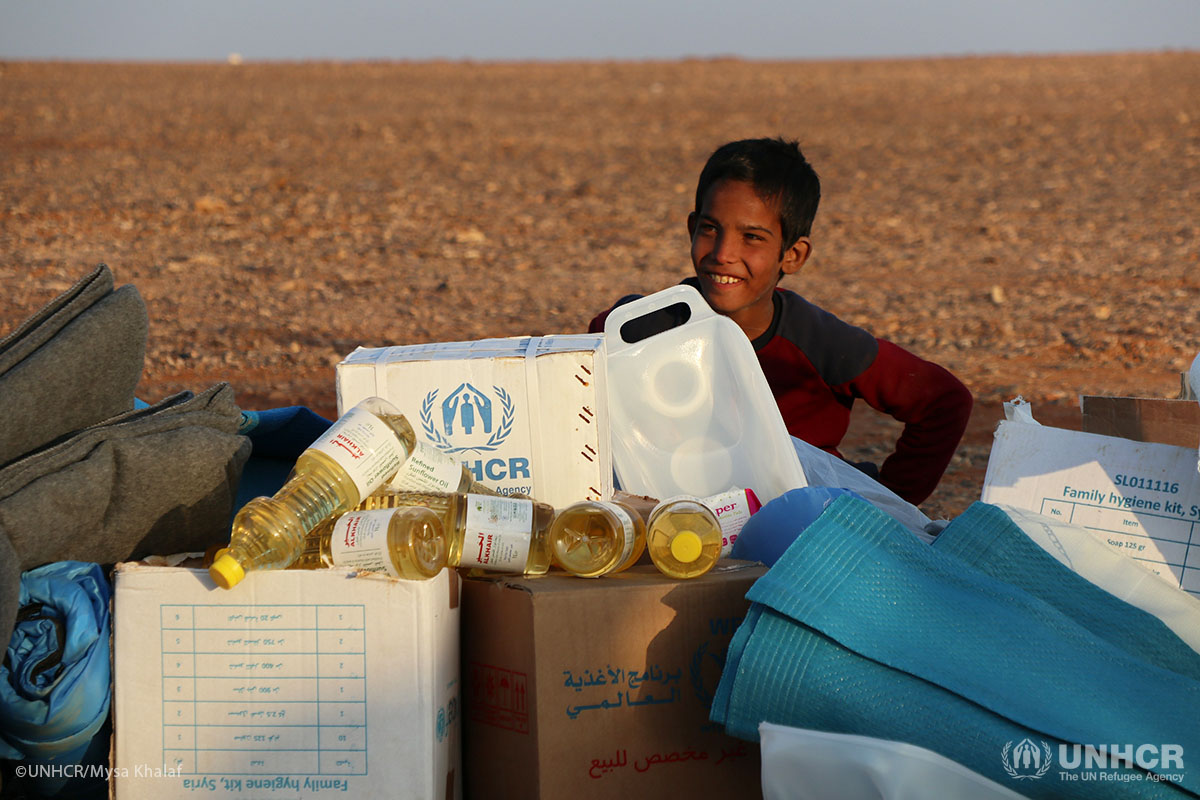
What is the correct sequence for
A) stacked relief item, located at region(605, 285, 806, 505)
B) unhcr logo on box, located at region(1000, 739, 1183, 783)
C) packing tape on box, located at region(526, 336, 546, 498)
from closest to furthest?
unhcr logo on box, located at region(1000, 739, 1183, 783) → packing tape on box, located at region(526, 336, 546, 498) → stacked relief item, located at region(605, 285, 806, 505)

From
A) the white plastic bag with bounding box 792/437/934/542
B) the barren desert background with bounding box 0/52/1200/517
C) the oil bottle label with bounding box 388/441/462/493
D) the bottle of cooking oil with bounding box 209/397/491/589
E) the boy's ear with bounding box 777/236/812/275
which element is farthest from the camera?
the barren desert background with bounding box 0/52/1200/517

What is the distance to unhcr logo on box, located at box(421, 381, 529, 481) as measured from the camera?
252 cm

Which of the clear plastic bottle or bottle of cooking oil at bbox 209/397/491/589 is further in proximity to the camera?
the clear plastic bottle

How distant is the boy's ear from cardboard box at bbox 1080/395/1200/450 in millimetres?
964

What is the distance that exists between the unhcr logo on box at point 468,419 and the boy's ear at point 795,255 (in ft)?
3.82

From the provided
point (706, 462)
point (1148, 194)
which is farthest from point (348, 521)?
point (1148, 194)

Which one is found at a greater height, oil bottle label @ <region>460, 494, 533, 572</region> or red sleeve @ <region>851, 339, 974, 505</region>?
red sleeve @ <region>851, 339, 974, 505</region>

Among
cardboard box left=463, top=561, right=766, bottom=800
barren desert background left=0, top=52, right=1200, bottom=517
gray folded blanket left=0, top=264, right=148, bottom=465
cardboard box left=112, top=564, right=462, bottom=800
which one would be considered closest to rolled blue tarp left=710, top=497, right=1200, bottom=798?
cardboard box left=463, top=561, right=766, bottom=800

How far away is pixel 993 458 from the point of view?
2.54 m

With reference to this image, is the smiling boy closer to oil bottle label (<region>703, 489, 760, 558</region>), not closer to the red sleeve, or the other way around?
the red sleeve

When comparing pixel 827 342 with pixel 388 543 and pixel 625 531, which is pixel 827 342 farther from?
pixel 388 543

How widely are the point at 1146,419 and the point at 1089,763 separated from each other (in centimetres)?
108

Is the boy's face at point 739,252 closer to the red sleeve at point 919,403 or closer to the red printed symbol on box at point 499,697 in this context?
the red sleeve at point 919,403

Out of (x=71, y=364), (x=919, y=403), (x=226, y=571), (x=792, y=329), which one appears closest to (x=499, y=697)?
(x=226, y=571)
